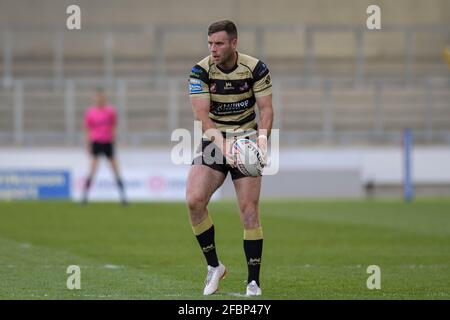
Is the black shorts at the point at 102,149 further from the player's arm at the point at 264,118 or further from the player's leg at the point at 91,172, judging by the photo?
the player's arm at the point at 264,118

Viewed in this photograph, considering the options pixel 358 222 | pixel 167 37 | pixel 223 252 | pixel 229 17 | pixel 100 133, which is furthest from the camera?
pixel 229 17

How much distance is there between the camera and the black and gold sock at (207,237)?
909 cm

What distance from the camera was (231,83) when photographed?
8789 millimetres

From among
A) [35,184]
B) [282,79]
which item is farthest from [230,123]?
[282,79]

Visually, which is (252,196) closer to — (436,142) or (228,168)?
(228,168)

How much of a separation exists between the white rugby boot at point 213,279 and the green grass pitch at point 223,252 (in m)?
0.10

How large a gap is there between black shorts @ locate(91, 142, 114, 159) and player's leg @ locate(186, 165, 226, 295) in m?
13.8

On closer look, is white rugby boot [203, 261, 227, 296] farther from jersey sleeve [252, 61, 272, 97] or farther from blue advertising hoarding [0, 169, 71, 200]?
blue advertising hoarding [0, 169, 71, 200]

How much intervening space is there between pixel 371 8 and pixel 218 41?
22510 mm

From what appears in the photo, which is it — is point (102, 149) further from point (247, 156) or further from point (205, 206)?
point (247, 156)

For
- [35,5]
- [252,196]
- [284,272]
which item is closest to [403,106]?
[35,5]

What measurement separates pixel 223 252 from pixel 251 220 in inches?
170

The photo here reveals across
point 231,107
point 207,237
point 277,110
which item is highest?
point 231,107

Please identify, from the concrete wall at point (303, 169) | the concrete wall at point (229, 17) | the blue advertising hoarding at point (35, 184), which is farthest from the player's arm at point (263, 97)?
the concrete wall at point (229, 17)
